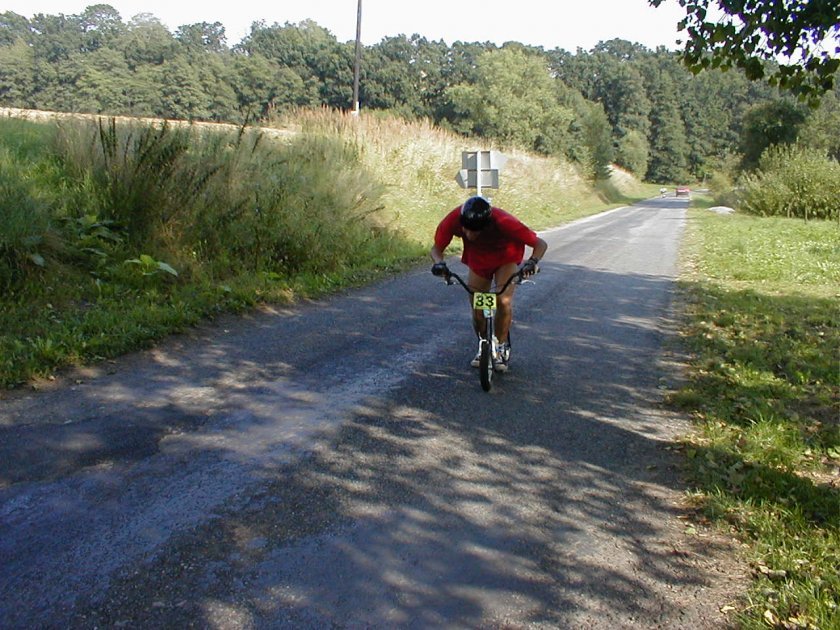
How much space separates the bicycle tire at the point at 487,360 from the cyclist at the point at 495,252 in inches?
7.0

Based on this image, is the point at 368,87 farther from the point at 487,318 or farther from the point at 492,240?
the point at 487,318

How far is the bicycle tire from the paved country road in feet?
0.44

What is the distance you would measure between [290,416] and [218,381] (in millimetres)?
1174

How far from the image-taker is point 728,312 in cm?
968

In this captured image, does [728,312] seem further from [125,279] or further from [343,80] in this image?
[343,80]

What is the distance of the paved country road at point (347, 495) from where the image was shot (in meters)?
3.00

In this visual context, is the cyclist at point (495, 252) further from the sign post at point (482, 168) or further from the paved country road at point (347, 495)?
the sign post at point (482, 168)

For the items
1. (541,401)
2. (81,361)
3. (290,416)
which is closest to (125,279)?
(81,361)

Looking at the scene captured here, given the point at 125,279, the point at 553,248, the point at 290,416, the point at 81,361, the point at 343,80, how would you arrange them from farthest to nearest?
1. the point at 343,80
2. the point at 553,248
3. the point at 125,279
4. the point at 81,361
5. the point at 290,416

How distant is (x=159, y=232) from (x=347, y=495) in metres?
7.38

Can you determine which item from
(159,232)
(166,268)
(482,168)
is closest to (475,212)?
(166,268)

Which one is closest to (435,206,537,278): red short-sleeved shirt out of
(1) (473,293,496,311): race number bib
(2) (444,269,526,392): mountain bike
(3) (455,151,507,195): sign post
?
(2) (444,269,526,392): mountain bike

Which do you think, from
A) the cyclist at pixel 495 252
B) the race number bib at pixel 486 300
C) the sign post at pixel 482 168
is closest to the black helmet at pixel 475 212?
the cyclist at pixel 495 252

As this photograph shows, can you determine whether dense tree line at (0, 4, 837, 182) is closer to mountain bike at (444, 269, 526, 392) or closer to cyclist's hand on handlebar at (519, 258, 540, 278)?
mountain bike at (444, 269, 526, 392)
